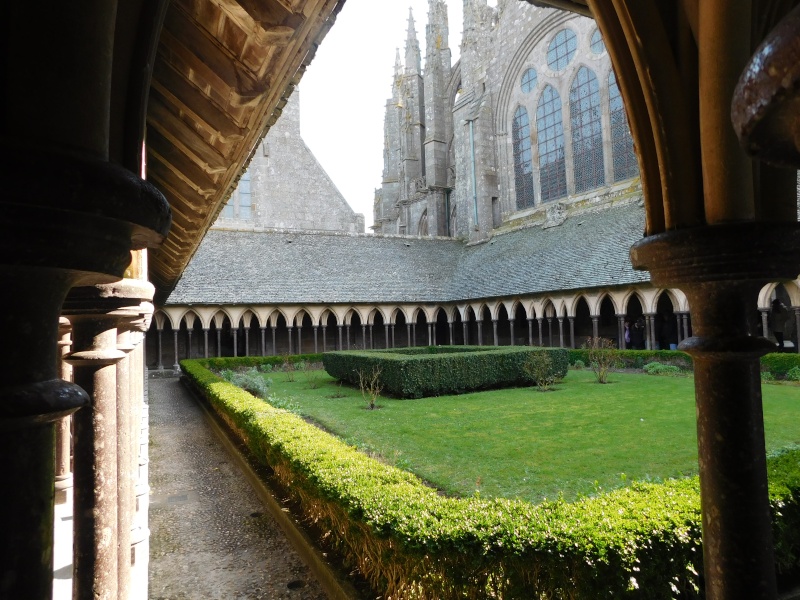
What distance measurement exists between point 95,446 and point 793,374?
15.6 meters

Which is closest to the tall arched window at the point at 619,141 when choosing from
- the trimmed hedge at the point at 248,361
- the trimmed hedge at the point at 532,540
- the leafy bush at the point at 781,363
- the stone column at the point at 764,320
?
the stone column at the point at 764,320

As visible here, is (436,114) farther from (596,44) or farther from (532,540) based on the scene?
(532,540)

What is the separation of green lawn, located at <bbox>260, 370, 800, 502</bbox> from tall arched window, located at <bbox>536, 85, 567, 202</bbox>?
13551 mm

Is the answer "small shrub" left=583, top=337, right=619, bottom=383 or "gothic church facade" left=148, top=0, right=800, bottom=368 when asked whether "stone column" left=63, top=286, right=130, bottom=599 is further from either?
"gothic church facade" left=148, top=0, right=800, bottom=368

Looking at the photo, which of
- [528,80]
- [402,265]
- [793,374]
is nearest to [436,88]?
[528,80]

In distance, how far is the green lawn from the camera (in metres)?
6.62

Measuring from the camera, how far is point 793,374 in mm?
13844

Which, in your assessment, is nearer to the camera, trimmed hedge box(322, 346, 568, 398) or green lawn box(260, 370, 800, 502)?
green lawn box(260, 370, 800, 502)

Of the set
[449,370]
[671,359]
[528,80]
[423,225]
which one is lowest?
[671,359]

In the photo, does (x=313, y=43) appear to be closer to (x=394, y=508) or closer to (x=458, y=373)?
(x=394, y=508)

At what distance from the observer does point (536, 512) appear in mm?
3490

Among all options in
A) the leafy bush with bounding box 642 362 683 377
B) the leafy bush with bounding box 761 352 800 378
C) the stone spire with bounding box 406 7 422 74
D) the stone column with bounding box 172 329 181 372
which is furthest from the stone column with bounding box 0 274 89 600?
the stone spire with bounding box 406 7 422 74

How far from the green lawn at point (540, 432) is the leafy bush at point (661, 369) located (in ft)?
4.94

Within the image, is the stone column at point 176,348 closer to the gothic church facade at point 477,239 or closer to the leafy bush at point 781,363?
the gothic church facade at point 477,239
